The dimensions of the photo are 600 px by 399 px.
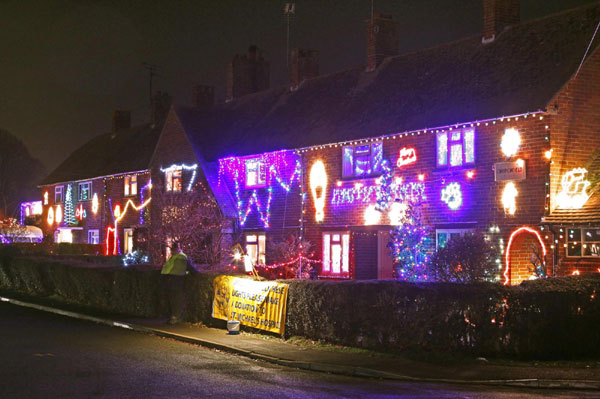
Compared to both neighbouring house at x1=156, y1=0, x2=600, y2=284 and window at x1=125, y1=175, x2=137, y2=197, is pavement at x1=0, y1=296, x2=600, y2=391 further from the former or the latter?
window at x1=125, y1=175, x2=137, y2=197

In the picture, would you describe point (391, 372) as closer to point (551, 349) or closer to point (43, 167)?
point (551, 349)

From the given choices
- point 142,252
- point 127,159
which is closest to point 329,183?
→ point 142,252

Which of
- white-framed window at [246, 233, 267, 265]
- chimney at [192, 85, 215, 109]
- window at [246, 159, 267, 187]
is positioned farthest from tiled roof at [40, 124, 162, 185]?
white-framed window at [246, 233, 267, 265]

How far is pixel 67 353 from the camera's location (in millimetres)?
14289

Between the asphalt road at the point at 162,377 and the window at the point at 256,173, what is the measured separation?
52.3ft

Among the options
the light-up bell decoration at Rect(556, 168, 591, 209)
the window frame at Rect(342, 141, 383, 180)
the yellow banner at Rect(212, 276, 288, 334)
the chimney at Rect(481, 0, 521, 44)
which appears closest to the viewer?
the yellow banner at Rect(212, 276, 288, 334)

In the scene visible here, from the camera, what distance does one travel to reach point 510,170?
21547mm

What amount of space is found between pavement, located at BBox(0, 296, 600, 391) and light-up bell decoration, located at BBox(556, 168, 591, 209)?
8993 mm

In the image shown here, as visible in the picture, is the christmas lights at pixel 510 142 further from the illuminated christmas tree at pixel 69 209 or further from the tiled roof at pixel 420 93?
the illuminated christmas tree at pixel 69 209

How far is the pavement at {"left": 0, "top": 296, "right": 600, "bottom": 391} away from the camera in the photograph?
38.2ft

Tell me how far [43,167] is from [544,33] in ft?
257

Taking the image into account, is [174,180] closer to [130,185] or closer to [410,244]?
[130,185]

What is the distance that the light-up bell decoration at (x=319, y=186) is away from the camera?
28531 mm

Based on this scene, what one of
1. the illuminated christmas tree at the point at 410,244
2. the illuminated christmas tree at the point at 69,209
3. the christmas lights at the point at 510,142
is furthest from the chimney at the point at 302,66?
the illuminated christmas tree at the point at 69,209
